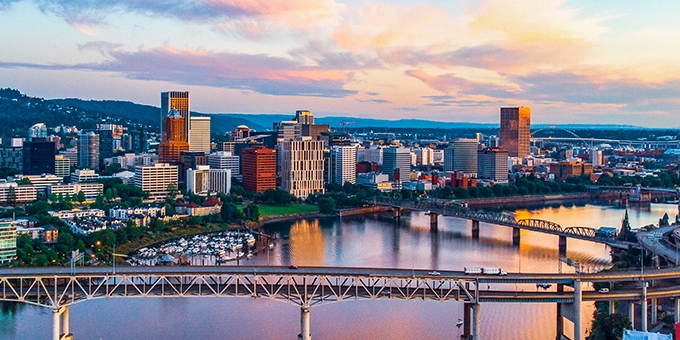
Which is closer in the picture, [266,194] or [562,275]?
[562,275]

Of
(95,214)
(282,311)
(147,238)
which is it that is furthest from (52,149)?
(282,311)

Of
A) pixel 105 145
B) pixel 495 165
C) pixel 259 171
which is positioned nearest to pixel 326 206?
pixel 259 171

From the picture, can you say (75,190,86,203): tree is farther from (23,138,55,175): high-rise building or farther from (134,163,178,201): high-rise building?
(23,138,55,175): high-rise building

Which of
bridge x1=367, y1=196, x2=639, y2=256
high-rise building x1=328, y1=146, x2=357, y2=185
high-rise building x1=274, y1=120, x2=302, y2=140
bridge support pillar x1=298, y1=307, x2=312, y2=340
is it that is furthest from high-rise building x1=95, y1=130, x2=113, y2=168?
bridge support pillar x1=298, y1=307, x2=312, y2=340

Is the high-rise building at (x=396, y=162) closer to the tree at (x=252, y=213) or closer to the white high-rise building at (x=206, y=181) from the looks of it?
the white high-rise building at (x=206, y=181)

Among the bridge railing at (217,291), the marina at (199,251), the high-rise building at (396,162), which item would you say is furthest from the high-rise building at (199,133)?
the bridge railing at (217,291)

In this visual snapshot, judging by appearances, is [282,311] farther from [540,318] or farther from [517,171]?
[517,171]

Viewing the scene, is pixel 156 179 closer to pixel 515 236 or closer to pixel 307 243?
pixel 307 243
